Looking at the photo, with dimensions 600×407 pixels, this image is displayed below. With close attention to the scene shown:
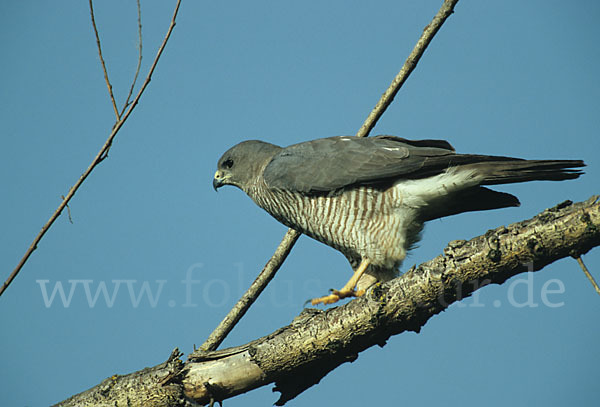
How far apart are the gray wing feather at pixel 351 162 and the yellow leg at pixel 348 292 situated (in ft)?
2.71

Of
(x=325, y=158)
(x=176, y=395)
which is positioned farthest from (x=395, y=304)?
(x=325, y=158)

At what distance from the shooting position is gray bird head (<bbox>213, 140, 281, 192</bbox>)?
247 inches

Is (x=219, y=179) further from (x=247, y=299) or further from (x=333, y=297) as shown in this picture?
(x=333, y=297)

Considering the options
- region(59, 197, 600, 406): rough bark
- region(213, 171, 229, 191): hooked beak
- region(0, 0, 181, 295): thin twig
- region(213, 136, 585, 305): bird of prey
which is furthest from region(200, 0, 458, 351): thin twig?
region(0, 0, 181, 295): thin twig

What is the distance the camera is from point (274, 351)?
12.7ft

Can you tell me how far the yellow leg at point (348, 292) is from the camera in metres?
5.00

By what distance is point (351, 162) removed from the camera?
5.27 metres

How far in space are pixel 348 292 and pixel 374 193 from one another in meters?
0.99

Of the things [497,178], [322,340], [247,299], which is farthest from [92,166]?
[497,178]

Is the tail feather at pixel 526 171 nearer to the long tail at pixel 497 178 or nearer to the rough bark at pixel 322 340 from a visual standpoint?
the long tail at pixel 497 178

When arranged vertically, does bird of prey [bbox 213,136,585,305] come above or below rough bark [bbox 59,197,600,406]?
above

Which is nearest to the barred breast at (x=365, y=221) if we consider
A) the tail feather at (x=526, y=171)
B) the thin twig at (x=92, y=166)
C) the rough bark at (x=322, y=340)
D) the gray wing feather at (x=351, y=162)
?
the gray wing feather at (x=351, y=162)

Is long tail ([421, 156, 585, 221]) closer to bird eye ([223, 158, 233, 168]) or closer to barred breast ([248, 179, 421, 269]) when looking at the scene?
barred breast ([248, 179, 421, 269])

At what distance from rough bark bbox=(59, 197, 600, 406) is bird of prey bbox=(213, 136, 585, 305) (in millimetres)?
1102
